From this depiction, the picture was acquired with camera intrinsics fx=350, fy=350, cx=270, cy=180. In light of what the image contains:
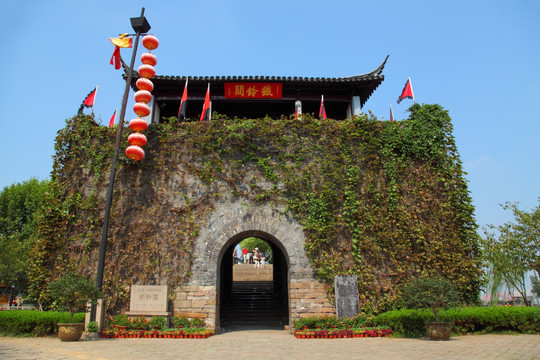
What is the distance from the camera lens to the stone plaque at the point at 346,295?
913cm

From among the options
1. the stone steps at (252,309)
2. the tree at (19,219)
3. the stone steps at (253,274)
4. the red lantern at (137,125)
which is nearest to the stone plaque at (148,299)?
the stone steps at (252,309)

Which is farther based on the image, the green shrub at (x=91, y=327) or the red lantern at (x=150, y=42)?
the red lantern at (x=150, y=42)

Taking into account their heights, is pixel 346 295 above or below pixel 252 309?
above

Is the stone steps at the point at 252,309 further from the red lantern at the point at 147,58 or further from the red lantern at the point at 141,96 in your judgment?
the red lantern at the point at 147,58

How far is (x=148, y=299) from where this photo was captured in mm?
9109

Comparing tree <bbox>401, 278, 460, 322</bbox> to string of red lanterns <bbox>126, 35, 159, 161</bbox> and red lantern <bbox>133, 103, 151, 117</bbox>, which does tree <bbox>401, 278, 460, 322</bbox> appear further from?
red lantern <bbox>133, 103, 151, 117</bbox>

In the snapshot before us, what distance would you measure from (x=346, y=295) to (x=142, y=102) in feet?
25.6

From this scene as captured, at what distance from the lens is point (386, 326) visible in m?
8.68

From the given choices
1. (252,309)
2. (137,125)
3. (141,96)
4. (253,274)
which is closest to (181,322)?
(252,309)

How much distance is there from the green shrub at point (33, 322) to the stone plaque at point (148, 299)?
4.05 feet

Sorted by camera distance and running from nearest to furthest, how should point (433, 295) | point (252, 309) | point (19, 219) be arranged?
point (433, 295)
point (252, 309)
point (19, 219)

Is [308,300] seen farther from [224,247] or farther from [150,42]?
[150,42]

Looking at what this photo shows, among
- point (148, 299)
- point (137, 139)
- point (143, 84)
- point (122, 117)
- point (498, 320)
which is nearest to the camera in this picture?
point (498, 320)

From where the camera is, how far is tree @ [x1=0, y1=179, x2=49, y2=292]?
62.7ft
